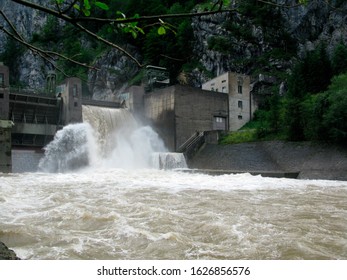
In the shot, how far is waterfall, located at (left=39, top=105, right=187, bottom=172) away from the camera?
24.7m

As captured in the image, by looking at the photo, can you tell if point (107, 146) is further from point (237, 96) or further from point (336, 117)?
point (336, 117)

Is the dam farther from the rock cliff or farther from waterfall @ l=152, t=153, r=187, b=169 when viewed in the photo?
the rock cliff

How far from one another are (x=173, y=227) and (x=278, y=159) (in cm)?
1584

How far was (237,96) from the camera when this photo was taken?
32500 millimetres

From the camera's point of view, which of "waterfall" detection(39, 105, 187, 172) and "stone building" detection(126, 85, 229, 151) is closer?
"waterfall" detection(39, 105, 187, 172)

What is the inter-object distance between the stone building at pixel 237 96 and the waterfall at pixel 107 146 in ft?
25.7

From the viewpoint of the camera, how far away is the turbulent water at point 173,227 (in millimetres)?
4852

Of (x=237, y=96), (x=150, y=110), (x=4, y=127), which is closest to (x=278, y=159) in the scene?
(x=237, y=96)

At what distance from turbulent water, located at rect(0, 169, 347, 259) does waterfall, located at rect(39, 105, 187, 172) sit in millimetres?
14495

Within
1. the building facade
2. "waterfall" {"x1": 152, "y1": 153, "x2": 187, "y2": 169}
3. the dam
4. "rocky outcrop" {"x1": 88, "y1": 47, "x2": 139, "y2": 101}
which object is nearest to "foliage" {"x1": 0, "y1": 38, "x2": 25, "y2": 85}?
"rocky outcrop" {"x1": 88, "y1": 47, "x2": 139, "y2": 101}

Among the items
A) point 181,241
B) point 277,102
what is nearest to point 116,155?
point 277,102

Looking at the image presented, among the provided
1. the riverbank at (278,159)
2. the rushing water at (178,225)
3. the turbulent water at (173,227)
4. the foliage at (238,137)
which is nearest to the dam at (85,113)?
the foliage at (238,137)

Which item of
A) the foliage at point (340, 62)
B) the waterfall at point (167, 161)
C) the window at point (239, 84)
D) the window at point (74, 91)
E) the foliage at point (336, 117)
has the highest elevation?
the foliage at point (340, 62)

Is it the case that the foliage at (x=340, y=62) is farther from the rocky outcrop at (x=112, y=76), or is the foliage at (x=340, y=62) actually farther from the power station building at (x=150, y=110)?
the rocky outcrop at (x=112, y=76)
